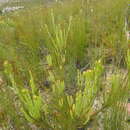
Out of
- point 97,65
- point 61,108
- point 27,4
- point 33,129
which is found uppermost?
point 27,4

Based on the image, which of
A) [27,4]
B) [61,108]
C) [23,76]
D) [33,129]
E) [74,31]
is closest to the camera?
[61,108]

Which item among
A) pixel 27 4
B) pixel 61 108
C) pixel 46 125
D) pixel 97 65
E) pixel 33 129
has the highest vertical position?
pixel 27 4

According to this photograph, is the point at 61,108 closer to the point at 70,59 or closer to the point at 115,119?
the point at 115,119

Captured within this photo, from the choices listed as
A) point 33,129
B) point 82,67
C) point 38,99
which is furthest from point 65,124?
point 82,67

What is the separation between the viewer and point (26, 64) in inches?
50.9

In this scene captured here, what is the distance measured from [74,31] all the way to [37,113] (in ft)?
2.87

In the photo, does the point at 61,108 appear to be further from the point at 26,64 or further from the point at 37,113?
the point at 26,64

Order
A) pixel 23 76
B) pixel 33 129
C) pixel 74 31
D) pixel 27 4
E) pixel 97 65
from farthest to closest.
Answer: pixel 27 4 < pixel 74 31 < pixel 23 76 < pixel 33 129 < pixel 97 65

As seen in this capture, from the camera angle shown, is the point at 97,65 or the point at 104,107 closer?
the point at 97,65

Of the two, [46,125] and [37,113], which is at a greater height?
[37,113]

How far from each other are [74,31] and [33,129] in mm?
821

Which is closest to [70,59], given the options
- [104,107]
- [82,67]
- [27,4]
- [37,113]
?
[82,67]

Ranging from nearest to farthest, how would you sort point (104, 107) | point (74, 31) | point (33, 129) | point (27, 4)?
point (104, 107) < point (33, 129) < point (74, 31) < point (27, 4)

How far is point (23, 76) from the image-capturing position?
4.03 ft
